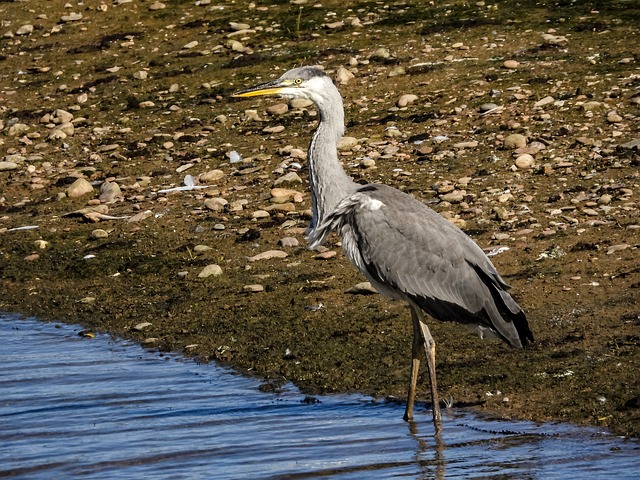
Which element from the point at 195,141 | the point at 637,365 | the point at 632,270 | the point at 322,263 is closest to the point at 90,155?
the point at 195,141

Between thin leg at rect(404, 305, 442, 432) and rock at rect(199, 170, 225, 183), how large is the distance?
4.60 metres

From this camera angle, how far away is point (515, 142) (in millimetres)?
11516

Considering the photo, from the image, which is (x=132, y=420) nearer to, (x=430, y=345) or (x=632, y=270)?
(x=430, y=345)

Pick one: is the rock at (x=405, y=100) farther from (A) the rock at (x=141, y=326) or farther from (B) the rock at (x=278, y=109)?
(A) the rock at (x=141, y=326)

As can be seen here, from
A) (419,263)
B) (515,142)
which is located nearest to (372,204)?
(419,263)

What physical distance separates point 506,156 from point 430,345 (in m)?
4.45

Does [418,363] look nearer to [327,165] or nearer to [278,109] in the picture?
[327,165]

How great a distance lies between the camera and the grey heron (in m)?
7.42

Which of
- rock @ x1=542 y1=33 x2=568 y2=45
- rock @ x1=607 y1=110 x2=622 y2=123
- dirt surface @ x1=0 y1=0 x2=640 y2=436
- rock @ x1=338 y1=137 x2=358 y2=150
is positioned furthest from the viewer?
rock @ x1=542 y1=33 x2=568 y2=45

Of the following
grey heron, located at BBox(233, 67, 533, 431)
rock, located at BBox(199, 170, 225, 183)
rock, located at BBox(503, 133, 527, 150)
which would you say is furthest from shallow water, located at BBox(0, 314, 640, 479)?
rock, located at BBox(503, 133, 527, 150)

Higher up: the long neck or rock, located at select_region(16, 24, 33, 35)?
the long neck

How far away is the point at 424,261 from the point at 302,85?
1.71 meters

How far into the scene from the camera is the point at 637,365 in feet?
24.0

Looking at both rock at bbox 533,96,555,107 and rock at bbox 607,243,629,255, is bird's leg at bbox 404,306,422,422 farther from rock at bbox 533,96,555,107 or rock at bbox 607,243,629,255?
rock at bbox 533,96,555,107
